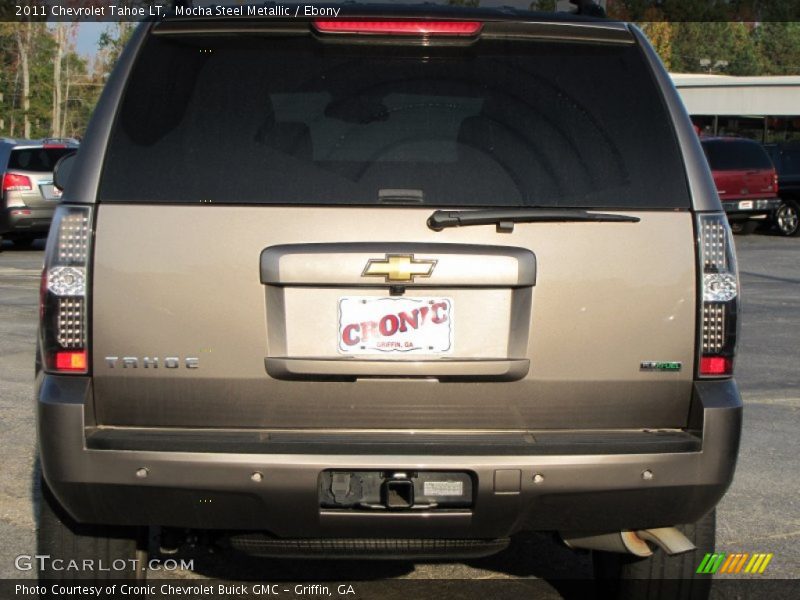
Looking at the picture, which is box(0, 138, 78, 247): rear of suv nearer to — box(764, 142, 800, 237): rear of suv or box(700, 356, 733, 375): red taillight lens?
box(764, 142, 800, 237): rear of suv

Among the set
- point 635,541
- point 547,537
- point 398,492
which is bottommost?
point 547,537

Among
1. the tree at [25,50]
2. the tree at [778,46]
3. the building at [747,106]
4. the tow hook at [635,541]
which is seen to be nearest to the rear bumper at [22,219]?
the building at [747,106]

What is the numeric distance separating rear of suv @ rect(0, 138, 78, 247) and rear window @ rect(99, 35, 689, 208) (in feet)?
56.2

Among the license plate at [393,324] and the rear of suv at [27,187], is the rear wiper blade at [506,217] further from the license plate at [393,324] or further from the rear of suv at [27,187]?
the rear of suv at [27,187]

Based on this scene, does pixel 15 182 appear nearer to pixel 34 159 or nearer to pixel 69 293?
pixel 34 159

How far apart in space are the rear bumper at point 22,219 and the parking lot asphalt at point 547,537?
26.8 feet

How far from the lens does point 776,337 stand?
11.9 metres

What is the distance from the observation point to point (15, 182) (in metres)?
20.5

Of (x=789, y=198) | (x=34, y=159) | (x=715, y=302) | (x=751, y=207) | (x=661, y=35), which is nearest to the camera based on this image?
(x=715, y=302)

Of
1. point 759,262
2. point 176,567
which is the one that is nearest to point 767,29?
point 759,262

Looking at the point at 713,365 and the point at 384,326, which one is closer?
the point at 384,326

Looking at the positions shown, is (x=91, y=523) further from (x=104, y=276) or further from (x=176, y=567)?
(x=176, y=567)

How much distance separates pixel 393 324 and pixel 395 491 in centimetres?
46

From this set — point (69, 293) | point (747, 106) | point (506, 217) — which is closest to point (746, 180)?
point (747, 106)
